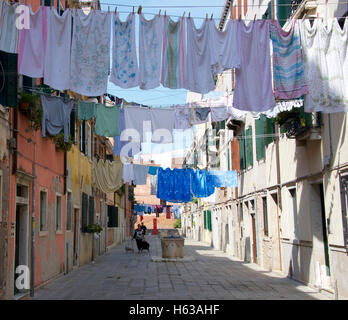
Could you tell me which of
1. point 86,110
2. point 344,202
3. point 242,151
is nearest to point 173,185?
point 242,151

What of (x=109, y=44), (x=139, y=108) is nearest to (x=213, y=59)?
(x=109, y=44)

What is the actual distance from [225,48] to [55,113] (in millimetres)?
Result: 4955

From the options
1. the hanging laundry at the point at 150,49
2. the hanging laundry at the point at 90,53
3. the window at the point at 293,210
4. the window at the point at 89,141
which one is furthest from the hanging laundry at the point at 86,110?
the window at the point at 89,141

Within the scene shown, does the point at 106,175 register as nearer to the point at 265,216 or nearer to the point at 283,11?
the point at 265,216

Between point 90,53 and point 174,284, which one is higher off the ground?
point 90,53

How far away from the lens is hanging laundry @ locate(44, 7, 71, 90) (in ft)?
27.7

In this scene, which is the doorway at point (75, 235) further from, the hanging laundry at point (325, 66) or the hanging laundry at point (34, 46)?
the hanging laundry at point (325, 66)

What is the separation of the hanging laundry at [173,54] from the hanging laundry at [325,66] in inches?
87.8

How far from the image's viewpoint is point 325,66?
854 centimetres

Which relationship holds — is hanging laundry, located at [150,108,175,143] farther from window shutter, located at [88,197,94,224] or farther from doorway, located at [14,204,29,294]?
window shutter, located at [88,197,94,224]

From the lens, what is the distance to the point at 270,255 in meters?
16.5

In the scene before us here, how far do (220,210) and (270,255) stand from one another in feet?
42.6

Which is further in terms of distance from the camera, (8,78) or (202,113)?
(202,113)

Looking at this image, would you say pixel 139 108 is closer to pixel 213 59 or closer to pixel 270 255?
pixel 213 59
